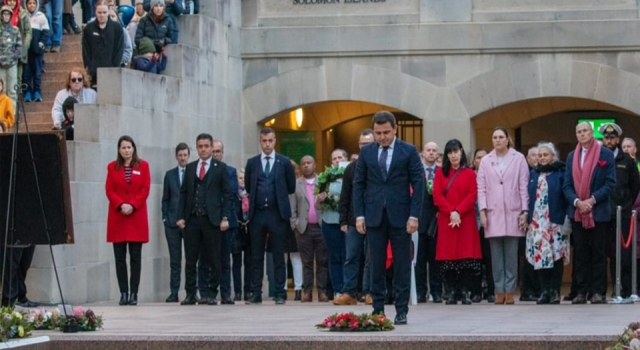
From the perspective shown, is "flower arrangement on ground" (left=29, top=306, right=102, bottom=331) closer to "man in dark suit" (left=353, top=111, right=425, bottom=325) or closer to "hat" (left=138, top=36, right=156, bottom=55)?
"man in dark suit" (left=353, top=111, right=425, bottom=325)

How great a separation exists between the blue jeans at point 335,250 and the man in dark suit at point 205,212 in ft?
4.42

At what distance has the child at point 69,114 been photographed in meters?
20.4

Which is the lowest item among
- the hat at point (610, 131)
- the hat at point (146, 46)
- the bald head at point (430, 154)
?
the bald head at point (430, 154)

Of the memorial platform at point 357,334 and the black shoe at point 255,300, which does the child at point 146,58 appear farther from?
the memorial platform at point 357,334

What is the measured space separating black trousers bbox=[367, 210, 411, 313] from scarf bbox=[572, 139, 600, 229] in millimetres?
3787

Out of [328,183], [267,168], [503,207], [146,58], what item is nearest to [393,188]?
[503,207]

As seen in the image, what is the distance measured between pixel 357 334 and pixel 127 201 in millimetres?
6221

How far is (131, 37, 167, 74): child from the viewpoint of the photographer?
2177 centimetres

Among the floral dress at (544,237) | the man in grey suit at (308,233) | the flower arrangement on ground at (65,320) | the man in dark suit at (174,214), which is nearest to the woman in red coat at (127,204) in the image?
the man in dark suit at (174,214)

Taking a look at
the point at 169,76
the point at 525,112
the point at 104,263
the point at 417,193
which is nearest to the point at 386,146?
the point at 417,193

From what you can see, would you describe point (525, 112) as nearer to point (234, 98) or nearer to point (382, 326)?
point (234, 98)

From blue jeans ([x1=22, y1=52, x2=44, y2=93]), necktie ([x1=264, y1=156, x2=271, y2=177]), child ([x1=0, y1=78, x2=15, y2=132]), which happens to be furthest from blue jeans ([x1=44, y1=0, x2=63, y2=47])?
necktie ([x1=264, y1=156, x2=271, y2=177])

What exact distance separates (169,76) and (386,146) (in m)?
8.19

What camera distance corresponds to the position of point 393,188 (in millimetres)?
14602
